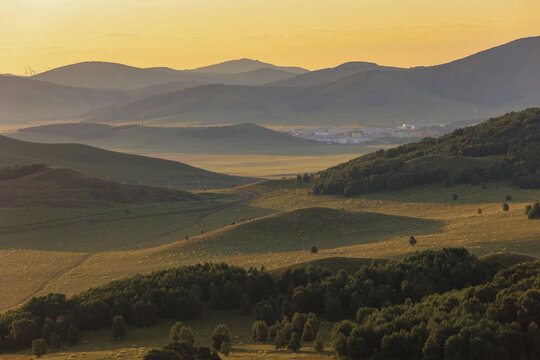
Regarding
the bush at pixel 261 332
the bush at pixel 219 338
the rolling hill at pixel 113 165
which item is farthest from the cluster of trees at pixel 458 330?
the rolling hill at pixel 113 165

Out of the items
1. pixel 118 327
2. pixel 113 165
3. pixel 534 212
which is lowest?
pixel 118 327

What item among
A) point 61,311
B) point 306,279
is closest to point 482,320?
point 306,279

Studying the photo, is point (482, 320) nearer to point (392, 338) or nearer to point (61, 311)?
point (392, 338)

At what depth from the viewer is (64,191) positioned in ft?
405

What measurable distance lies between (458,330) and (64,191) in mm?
105994

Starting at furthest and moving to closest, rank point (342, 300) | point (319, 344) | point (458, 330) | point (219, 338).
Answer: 1. point (342, 300)
2. point (219, 338)
3. point (319, 344)
4. point (458, 330)

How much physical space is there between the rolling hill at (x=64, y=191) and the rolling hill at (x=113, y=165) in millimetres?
28446

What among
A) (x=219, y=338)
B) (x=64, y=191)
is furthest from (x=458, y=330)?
(x=64, y=191)

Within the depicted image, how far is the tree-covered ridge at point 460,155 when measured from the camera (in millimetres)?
112438

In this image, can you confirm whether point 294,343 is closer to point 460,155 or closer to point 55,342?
point 55,342

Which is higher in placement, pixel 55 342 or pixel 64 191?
pixel 64 191

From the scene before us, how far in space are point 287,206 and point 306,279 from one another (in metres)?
67.8

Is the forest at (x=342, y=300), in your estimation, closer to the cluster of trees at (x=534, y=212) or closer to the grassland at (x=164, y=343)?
the grassland at (x=164, y=343)

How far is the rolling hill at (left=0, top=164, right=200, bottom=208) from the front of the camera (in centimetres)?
11709
